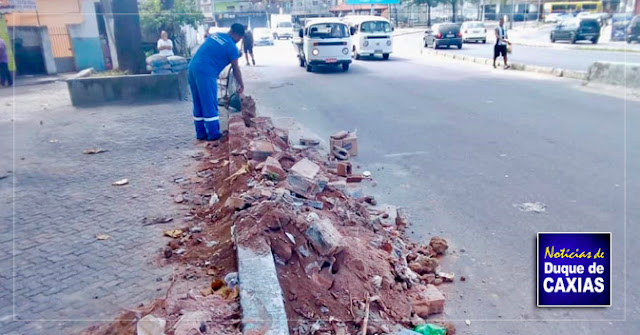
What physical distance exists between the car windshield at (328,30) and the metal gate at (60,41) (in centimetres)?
1015

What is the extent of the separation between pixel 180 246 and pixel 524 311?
2.85 meters

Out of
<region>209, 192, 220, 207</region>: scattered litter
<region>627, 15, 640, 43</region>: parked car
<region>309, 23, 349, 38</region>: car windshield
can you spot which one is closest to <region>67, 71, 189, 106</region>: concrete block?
→ <region>309, 23, 349, 38</region>: car windshield

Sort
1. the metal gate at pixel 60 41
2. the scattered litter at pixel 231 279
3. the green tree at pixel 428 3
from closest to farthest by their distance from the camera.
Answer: the scattered litter at pixel 231 279 → the metal gate at pixel 60 41 → the green tree at pixel 428 3

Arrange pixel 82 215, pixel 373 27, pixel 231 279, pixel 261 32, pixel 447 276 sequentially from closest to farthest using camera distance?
pixel 231 279 < pixel 447 276 < pixel 82 215 < pixel 373 27 < pixel 261 32

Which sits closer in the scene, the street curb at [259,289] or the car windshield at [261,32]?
the street curb at [259,289]

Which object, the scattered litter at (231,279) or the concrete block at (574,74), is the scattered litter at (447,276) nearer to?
the scattered litter at (231,279)

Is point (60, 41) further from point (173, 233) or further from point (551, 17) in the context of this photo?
point (551, 17)

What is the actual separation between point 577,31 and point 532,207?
29.0 meters

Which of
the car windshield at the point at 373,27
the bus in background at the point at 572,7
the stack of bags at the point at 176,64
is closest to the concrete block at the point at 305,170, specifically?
the stack of bags at the point at 176,64

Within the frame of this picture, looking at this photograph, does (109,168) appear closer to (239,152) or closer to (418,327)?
(239,152)

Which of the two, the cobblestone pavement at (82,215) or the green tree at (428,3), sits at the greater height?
the green tree at (428,3)

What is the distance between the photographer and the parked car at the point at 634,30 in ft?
94.2

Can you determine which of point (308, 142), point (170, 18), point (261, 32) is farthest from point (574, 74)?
point (261, 32)

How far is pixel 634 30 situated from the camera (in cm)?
2897
